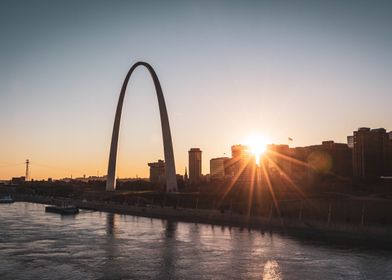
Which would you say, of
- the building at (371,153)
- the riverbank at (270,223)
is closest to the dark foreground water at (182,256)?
the riverbank at (270,223)

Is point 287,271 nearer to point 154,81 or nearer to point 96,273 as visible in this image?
point 96,273

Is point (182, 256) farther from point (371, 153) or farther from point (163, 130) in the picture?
point (371, 153)

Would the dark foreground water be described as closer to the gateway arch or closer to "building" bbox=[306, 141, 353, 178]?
the gateway arch

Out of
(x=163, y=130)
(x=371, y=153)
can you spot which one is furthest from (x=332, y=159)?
(x=163, y=130)

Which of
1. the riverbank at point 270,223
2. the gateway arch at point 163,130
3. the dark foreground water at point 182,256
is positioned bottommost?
the dark foreground water at point 182,256

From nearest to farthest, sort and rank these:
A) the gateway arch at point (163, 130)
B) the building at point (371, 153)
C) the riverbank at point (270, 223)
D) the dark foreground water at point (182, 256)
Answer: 1. the dark foreground water at point (182, 256)
2. the riverbank at point (270, 223)
3. the gateway arch at point (163, 130)
4. the building at point (371, 153)

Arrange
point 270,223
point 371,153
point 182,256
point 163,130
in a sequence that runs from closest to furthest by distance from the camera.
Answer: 1. point 182,256
2. point 270,223
3. point 163,130
4. point 371,153

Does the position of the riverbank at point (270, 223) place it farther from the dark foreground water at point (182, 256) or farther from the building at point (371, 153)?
the building at point (371, 153)

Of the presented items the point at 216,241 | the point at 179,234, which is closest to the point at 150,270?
the point at 216,241
